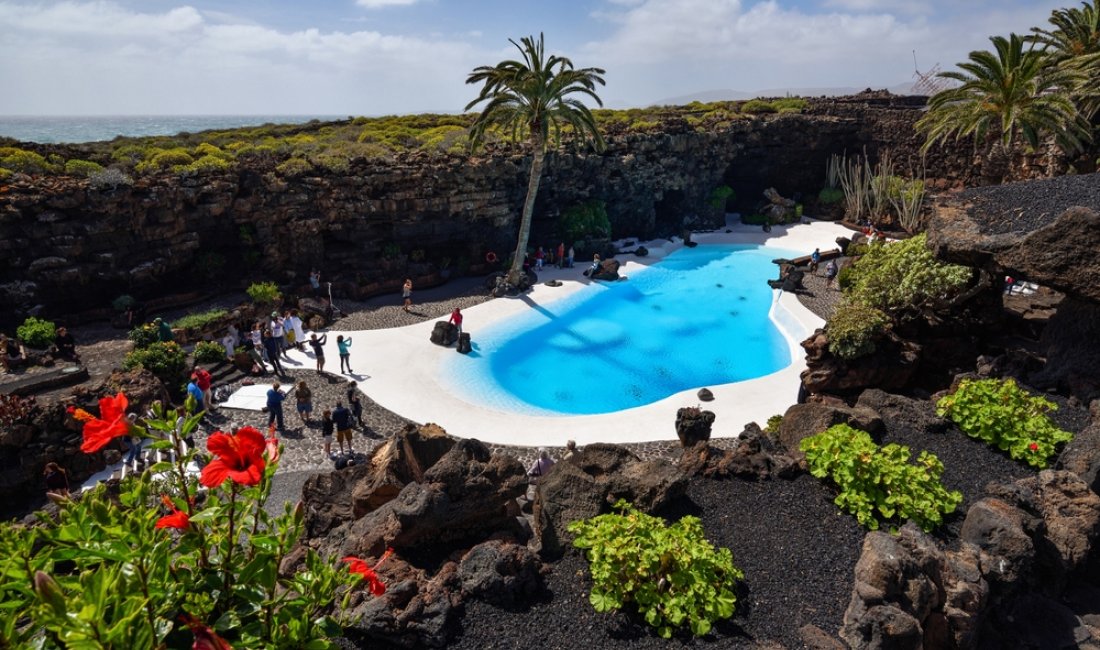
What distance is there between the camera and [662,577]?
7.04 m

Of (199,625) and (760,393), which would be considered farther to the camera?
(760,393)

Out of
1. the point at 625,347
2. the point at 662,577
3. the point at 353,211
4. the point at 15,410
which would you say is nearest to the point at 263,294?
the point at 353,211

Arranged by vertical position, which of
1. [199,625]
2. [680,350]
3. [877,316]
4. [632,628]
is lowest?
[680,350]

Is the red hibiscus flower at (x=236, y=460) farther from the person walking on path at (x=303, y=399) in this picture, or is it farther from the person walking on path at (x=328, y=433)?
the person walking on path at (x=303, y=399)

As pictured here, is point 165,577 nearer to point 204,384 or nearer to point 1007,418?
point 1007,418

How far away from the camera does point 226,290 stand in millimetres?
24656

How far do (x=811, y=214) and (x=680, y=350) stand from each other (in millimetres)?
25527

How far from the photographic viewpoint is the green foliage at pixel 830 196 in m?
40.9

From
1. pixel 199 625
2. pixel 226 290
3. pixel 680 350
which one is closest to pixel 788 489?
pixel 199 625

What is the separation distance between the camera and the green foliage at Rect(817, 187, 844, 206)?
40.9 meters

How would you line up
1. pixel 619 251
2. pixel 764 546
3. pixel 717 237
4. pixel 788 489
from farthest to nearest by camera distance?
pixel 717 237
pixel 619 251
pixel 788 489
pixel 764 546

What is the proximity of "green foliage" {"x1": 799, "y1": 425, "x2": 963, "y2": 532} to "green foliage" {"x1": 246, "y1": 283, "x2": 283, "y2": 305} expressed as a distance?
821 inches

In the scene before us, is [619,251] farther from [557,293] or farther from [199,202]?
[199,202]

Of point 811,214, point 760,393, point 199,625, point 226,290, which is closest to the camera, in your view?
point 199,625
